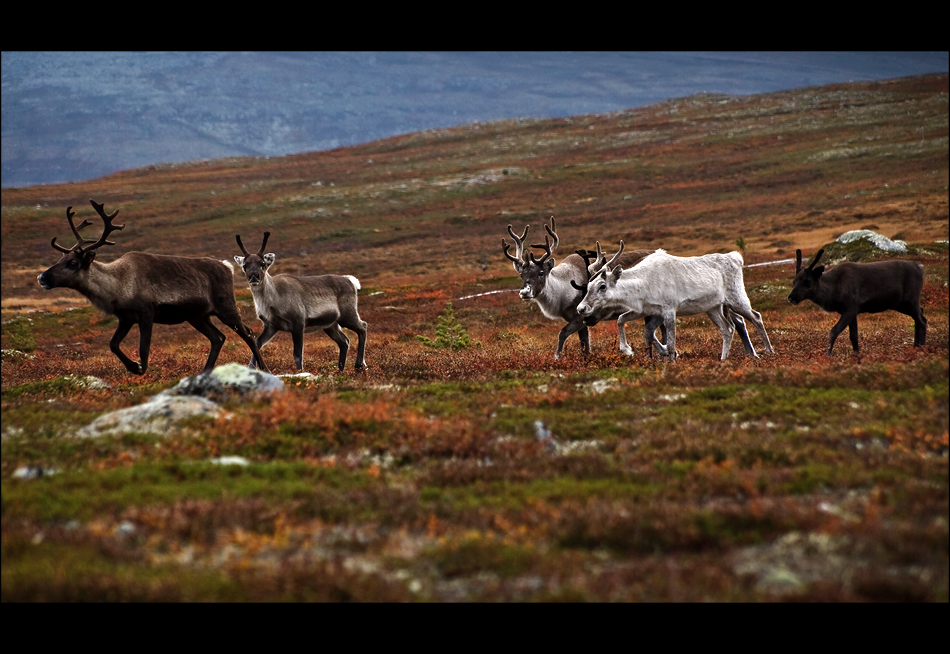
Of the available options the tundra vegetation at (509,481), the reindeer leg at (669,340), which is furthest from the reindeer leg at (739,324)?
the reindeer leg at (669,340)

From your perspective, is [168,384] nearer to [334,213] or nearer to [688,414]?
[688,414]

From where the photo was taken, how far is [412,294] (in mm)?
42125

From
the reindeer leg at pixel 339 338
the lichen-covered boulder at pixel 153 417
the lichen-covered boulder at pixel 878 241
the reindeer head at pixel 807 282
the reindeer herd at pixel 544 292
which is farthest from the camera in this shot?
the lichen-covered boulder at pixel 878 241

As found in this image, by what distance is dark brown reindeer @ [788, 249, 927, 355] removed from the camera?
1595 centimetres

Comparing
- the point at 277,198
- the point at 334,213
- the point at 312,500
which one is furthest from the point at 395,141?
the point at 312,500

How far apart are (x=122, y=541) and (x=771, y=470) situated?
6.20m

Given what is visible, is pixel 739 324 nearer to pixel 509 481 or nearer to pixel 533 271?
pixel 533 271

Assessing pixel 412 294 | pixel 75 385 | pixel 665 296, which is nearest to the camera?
pixel 75 385

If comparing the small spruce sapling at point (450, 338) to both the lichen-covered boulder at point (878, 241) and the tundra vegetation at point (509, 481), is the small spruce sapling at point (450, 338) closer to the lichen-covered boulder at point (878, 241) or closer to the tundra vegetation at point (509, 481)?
the tundra vegetation at point (509, 481)

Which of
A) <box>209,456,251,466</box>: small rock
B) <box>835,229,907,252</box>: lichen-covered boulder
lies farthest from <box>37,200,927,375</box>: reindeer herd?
<box>835,229,907,252</box>: lichen-covered boulder

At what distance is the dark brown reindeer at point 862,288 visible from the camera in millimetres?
15945

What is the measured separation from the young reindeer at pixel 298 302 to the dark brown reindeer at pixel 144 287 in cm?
87

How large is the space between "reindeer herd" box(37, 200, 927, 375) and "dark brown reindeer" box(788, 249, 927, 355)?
0.07ft

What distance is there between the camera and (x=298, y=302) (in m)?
18.2
